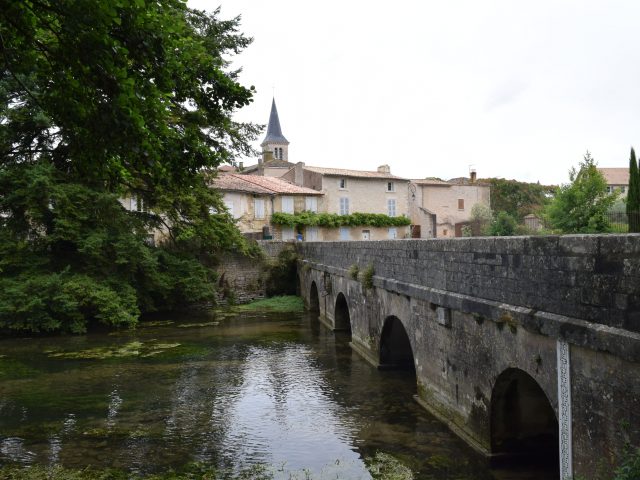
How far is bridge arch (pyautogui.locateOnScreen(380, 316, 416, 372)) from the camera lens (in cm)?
1336

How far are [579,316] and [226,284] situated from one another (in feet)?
80.3

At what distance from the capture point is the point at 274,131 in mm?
70125

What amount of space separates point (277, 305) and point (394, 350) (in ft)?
45.1

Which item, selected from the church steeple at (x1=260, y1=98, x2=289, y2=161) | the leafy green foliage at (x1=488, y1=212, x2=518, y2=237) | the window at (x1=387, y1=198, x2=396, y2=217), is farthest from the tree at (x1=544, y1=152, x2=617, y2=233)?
the church steeple at (x1=260, y1=98, x2=289, y2=161)

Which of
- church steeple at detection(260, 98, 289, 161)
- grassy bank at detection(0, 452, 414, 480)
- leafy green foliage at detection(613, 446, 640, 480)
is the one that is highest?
church steeple at detection(260, 98, 289, 161)

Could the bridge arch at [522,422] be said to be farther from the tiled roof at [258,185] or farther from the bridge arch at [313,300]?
the tiled roof at [258,185]

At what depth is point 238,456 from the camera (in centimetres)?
843

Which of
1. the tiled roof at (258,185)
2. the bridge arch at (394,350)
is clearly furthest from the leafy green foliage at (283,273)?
the bridge arch at (394,350)

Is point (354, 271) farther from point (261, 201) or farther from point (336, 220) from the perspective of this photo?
point (336, 220)

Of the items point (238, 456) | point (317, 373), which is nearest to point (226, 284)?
point (317, 373)

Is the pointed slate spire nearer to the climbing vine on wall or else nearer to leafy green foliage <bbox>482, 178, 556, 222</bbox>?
leafy green foliage <bbox>482, 178, 556, 222</bbox>

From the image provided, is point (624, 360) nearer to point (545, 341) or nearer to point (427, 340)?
point (545, 341)

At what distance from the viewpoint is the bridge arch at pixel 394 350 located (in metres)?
13.4

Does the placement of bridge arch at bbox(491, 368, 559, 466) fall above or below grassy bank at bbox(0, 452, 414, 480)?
above
